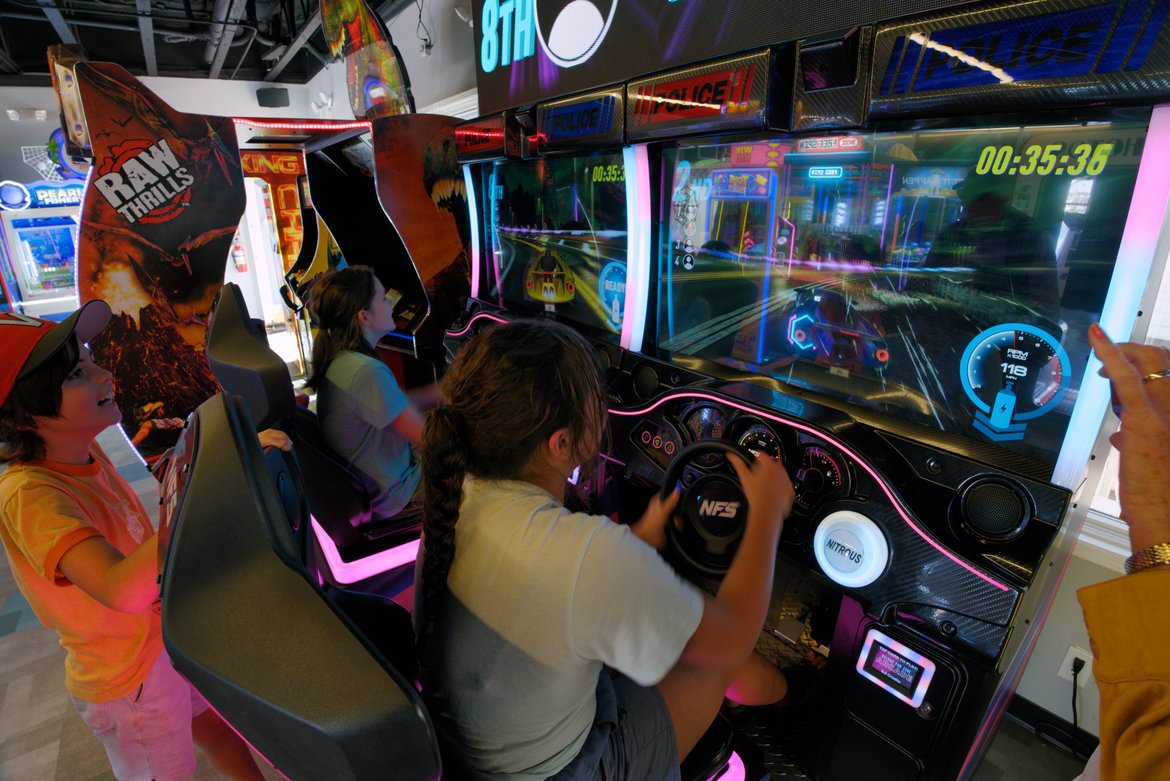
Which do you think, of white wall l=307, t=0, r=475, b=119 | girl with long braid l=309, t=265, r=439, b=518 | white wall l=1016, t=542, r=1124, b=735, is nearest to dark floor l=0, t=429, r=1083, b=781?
white wall l=1016, t=542, r=1124, b=735

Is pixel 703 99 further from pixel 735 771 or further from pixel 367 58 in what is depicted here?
→ pixel 367 58

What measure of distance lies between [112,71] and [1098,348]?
3996 millimetres

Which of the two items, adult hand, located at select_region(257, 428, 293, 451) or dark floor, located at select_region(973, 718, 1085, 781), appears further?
dark floor, located at select_region(973, 718, 1085, 781)

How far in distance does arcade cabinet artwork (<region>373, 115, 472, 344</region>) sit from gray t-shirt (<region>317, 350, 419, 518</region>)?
133cm

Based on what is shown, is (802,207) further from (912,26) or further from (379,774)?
(379,774)

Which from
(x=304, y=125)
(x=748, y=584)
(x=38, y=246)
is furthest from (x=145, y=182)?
(x=38, y=246)

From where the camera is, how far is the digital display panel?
3.93 ft

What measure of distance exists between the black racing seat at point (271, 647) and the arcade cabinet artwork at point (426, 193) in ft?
8.86

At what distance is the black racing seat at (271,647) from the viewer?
487 mm

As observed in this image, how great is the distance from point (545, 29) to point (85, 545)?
230cm

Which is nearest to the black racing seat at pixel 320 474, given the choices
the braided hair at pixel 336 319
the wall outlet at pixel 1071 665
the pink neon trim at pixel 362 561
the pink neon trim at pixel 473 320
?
the pink neon trim at pixel 362 561

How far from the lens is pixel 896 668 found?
124cm

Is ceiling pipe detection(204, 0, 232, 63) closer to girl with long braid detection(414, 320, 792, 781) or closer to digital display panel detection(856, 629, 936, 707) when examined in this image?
girl with long braid detection(414, 320, 792, 781)

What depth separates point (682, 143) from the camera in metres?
1.73
